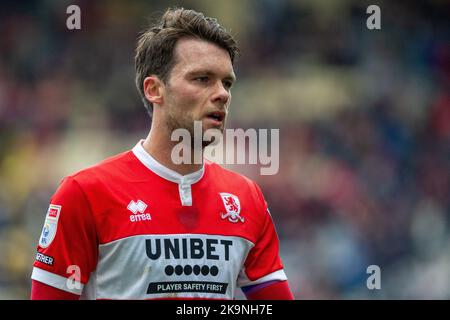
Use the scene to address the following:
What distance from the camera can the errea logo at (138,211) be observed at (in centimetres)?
365

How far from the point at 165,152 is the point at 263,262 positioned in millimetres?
690

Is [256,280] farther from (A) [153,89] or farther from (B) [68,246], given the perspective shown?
(A) [153,89]

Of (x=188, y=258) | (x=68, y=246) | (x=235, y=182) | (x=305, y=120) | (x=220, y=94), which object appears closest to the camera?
(x=68, y=246)

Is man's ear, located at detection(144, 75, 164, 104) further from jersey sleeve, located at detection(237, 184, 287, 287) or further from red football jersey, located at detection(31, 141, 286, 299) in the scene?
jersey sleeve, located at detection(237, 184, 287, 287)

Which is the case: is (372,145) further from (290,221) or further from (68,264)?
(68,264)

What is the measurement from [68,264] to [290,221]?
669cm

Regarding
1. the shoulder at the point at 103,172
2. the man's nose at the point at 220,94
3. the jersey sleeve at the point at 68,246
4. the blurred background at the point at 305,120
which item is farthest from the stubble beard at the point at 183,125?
the blurred background at the point at 305,120

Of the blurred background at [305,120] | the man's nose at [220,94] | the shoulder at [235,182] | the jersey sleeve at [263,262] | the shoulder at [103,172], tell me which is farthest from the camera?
the blurred background at [305,120]

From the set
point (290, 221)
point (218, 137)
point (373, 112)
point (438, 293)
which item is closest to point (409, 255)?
point (438, 293)

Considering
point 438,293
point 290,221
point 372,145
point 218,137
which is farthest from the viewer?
point 372,145

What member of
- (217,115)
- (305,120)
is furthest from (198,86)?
(305,120)

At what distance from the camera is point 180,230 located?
145 inches

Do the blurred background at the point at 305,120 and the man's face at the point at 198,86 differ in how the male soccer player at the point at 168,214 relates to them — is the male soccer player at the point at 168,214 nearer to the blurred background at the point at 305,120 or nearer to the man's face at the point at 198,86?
the man's face at the point at 198,86

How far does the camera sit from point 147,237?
3621 mm
